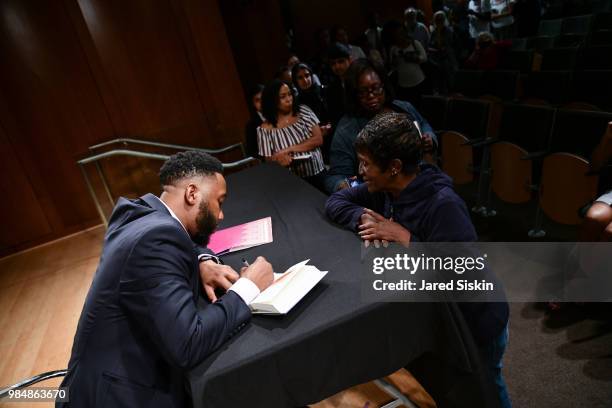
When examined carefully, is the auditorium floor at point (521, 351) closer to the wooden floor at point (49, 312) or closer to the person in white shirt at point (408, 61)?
the wooden floor at point (49, 312)

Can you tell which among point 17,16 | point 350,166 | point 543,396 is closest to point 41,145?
point 17,16

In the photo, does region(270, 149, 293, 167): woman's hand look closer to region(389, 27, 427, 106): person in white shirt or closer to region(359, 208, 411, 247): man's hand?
region(359, 208, 411, 247): man's hand

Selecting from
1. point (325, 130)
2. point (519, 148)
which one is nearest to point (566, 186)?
point (519, 148)

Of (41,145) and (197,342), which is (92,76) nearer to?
(41,145)

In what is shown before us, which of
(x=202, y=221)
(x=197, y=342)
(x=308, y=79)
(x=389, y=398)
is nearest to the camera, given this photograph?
(x=197, y=342)

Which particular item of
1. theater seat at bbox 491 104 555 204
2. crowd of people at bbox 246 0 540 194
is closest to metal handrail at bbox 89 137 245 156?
crowd of people at bbox 246 0 540 194

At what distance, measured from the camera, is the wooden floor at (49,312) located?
2.08m

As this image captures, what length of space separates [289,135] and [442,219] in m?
1.87

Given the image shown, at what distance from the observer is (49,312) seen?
11.3ft

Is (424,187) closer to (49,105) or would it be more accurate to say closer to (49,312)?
(49,312)

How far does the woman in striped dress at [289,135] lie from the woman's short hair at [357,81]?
2.29 feet

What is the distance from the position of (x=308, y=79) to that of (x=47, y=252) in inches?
143

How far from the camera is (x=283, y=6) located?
8430 millimetres

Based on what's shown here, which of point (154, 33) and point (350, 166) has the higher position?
point (154, 33)
